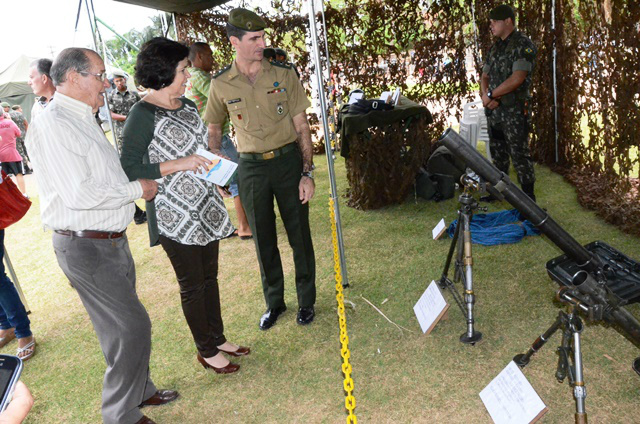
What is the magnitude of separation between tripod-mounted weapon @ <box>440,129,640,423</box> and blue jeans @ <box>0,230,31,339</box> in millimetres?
3182

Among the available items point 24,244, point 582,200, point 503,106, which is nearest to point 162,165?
point 503,106

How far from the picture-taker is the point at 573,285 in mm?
1994

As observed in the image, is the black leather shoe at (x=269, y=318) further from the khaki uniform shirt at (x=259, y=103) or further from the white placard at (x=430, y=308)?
the khaki uniform shirt at (x=259, y=103)

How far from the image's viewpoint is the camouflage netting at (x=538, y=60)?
4406 mm

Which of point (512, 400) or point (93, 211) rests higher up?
point (93, 211)

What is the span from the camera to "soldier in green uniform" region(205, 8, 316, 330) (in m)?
3.02

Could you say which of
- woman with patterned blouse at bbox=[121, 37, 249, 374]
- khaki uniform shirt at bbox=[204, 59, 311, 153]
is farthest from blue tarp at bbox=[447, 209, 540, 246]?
woman with patterned blouse at bbox=[121, 37, 249, 374]

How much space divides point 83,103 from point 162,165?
0.46 m

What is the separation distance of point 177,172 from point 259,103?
2.66 ft

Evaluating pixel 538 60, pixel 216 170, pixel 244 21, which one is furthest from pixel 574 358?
pixel 538 60

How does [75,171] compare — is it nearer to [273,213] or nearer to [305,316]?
[273,213]

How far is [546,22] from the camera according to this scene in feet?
19.2

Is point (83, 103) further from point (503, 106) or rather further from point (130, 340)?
point (503, 106)

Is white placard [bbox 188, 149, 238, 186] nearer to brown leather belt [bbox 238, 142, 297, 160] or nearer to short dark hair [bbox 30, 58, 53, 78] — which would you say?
brown leather belt [bbox 238, 142, 297, 160]
